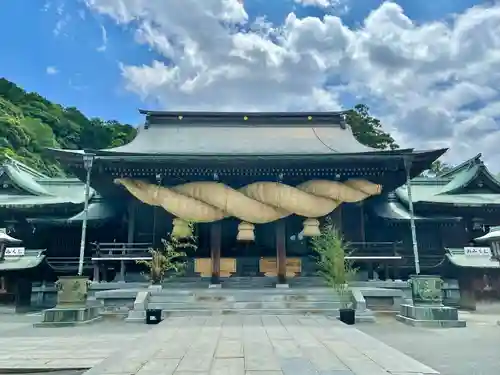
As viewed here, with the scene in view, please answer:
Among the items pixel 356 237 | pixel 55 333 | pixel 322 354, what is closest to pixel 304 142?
pixel 356 237

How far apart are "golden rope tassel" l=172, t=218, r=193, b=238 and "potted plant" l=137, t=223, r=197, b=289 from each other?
137 millimetres

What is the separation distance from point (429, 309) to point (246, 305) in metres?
5.11

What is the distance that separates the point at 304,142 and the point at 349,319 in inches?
400

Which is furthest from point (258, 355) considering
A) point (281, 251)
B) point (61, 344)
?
point (281, 251)

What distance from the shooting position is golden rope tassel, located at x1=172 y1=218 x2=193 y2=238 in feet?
50.5

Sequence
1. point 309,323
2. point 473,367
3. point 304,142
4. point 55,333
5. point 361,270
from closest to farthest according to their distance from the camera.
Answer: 1. point 473,367
2. point 309,323
3. point 55,333
4. point 361,270
5. point 304,142

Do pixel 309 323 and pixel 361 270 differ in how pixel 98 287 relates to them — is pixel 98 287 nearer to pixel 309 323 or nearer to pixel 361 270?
pixel 309 323

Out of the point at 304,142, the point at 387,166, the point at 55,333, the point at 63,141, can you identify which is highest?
the point at 63,141

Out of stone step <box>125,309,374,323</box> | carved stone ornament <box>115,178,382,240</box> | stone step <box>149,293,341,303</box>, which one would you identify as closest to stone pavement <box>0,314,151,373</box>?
stone step <box>125,309,374,323</box>

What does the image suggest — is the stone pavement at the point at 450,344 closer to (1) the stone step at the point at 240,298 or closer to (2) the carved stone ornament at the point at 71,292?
(1) the stone step at the point at 240,298

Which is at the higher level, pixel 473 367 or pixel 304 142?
pixel 304 142

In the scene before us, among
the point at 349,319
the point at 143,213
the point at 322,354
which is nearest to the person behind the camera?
the point at 322,354

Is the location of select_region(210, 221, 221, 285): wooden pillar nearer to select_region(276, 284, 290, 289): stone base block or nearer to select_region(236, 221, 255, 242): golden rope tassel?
select_region(236, 221, 255, 242): golden rope tassel

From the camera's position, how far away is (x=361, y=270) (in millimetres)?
16266
